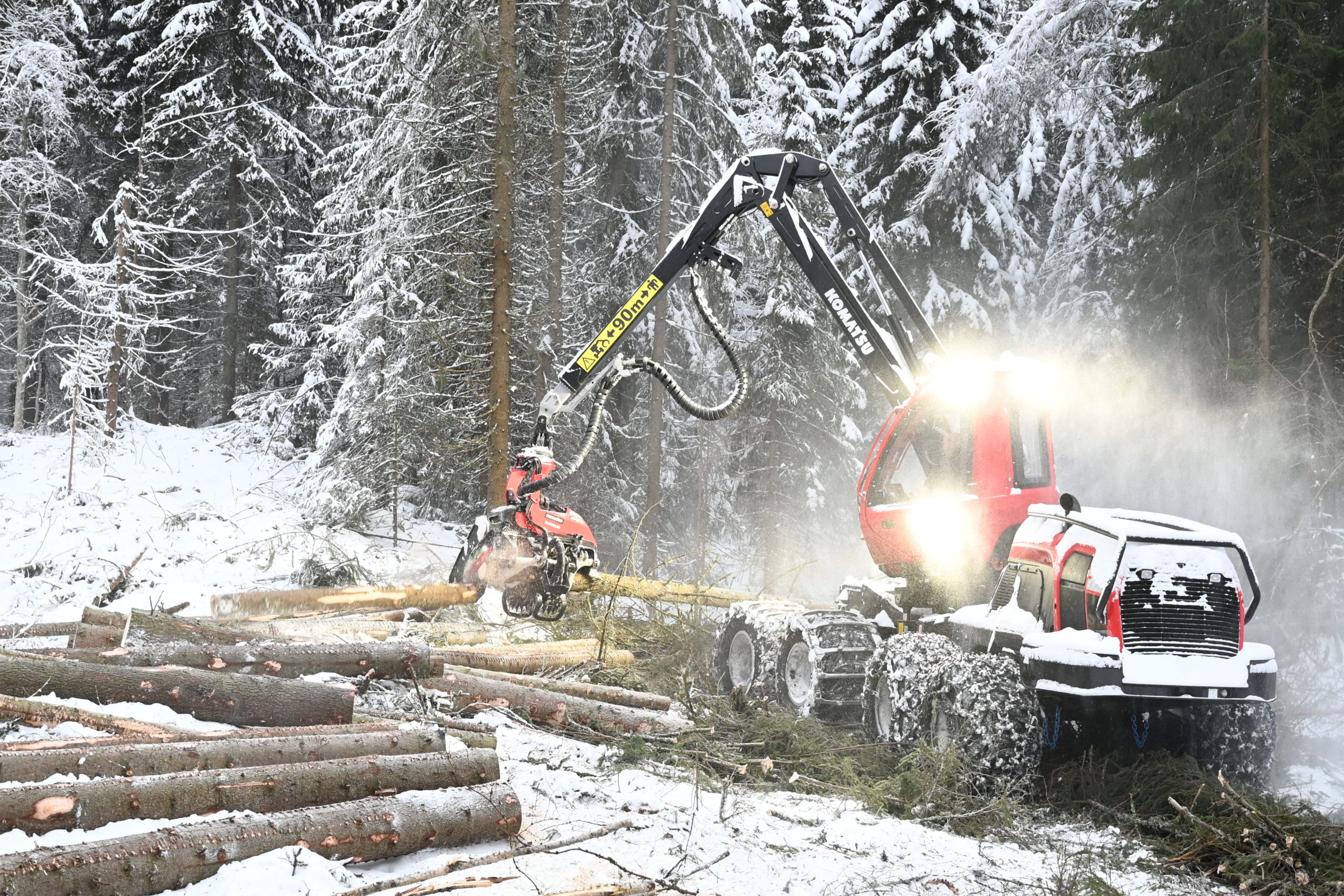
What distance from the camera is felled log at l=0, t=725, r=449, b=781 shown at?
12.9ft

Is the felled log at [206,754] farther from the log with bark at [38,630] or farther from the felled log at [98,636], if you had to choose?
the log with bark at [38,630]

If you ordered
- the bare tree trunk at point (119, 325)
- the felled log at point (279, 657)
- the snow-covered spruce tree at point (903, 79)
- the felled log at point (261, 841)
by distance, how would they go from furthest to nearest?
the snow-covered spruce tree at point (903, 79), the bare tree trunk at point (119, 325), the felled log at point (279, 657), the felled log at point (261, 841)

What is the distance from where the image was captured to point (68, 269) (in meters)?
18.4

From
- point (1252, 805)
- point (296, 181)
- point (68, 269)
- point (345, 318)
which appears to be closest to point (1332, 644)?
point (1252, 805)

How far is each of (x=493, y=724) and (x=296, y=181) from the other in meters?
23.4

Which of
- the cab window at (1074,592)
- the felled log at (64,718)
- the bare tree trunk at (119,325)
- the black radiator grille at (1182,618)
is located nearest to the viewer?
the felled log at (64,718)

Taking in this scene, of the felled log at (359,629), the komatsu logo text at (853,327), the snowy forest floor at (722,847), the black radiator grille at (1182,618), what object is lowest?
the snowy forest floor at (722,847)

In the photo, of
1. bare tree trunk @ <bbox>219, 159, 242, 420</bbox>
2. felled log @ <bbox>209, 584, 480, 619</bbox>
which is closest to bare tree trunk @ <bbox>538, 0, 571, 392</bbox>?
felled log @ <bbox>209, 584, 480, 619</bbox>

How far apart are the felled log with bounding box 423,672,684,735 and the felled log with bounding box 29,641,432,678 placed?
0.26m

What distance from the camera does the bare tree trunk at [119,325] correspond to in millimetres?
18859

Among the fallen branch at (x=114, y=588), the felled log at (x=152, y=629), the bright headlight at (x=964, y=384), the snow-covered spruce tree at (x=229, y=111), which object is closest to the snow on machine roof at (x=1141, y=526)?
the bright headlight at (x=964, y=384)

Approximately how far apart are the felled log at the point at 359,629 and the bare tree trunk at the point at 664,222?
9.04 meters

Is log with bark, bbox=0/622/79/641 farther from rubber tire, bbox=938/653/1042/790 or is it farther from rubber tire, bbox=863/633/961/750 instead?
rubber tire, bbox=938/653/1042/790

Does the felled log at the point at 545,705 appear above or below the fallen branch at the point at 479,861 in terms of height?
above
